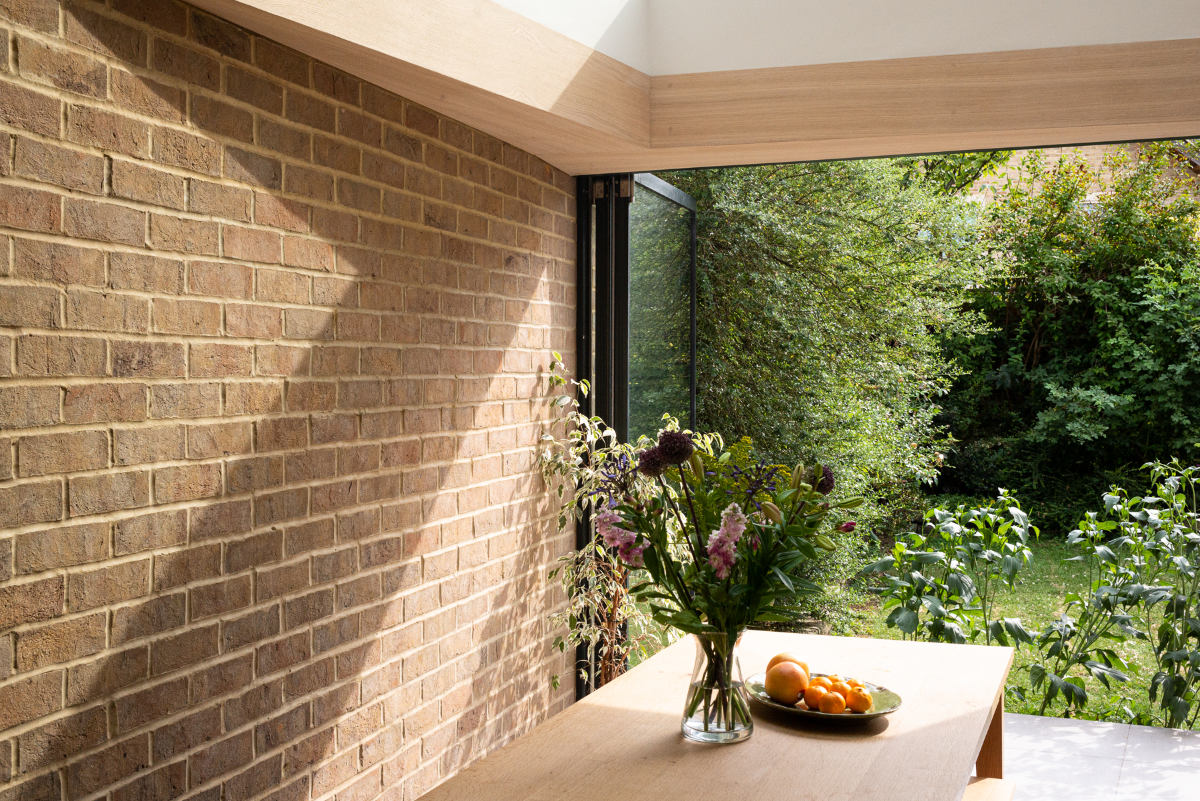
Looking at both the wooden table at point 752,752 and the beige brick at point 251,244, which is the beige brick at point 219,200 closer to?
the beige brick at point 251,244

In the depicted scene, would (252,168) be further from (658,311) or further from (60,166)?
(658,311)

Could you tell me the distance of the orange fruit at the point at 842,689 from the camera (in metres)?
2.10

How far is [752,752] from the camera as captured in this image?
1.92 meters

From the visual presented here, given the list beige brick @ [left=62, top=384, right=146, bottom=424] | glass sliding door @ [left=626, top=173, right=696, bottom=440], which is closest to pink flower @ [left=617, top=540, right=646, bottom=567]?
beige brick @ [left=62, top=384, right=146, bottom=424]

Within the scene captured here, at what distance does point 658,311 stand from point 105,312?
8.66 feet

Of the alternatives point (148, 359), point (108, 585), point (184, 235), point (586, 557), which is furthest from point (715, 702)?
point (586, 557)

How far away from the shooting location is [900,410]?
6.78m

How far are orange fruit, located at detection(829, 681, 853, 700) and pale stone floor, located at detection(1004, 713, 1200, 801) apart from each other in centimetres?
172

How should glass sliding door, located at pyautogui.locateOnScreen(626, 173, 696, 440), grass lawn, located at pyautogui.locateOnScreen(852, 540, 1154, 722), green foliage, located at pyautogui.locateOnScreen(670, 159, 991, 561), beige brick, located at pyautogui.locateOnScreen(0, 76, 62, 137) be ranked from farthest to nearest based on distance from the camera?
green foliage, located at pyautogui.locateOnScreen(670, 159, 991, 561), grass lawn, located at pyautogui.locateOnScreen(852, 540, 1154, 722), glass sliding door, located at pyautogui.locateOnScreen(626, 173, 696, 440), beige brick, located at pyautogui.locateOnScreen(0, 76, 62, 137)

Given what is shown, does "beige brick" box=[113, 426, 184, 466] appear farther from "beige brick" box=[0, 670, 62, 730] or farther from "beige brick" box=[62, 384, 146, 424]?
"beige brick" box=[0, 670, 62, 730]

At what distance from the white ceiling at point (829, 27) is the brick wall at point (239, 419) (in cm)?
49

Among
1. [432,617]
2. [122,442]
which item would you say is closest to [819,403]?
[432,617]

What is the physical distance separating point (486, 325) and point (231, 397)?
1129mm

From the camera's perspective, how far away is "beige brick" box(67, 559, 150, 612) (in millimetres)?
1720
